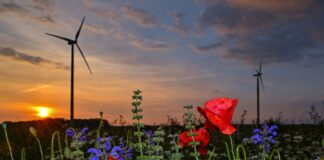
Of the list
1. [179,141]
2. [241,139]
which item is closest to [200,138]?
[179,141]

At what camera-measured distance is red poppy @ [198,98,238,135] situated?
411cm

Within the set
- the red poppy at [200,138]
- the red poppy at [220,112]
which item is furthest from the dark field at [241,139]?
the red poppy at [220,112]

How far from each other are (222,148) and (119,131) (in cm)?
678

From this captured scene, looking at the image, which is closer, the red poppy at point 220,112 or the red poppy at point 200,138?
the red poppy at point 220,112

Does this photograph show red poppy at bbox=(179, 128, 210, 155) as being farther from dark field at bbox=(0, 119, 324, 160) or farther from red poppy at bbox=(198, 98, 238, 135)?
dark field at bbox=(0, 119, 324, 160)

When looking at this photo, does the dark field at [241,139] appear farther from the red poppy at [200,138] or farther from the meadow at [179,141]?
the red poppy at [200,138]

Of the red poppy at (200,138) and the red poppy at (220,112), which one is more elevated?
the red poppy at (220,112)

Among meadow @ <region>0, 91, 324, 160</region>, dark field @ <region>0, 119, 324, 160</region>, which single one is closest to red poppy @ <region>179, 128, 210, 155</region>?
meadow @ <region>0, 91, 324, 160</region>

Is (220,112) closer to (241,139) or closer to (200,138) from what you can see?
(200,138)

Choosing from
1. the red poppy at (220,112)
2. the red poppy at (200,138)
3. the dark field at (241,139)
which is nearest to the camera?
the red poppy at (220,112)

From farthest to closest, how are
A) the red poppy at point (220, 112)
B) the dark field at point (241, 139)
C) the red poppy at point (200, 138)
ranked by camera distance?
the dark field at point (241, 139), the red poppy at point (200, 138), the red poppy at point (220, 112)

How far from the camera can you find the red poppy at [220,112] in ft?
13.5

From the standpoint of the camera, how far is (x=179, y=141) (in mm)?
5008

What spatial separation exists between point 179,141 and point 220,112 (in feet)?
3.32
